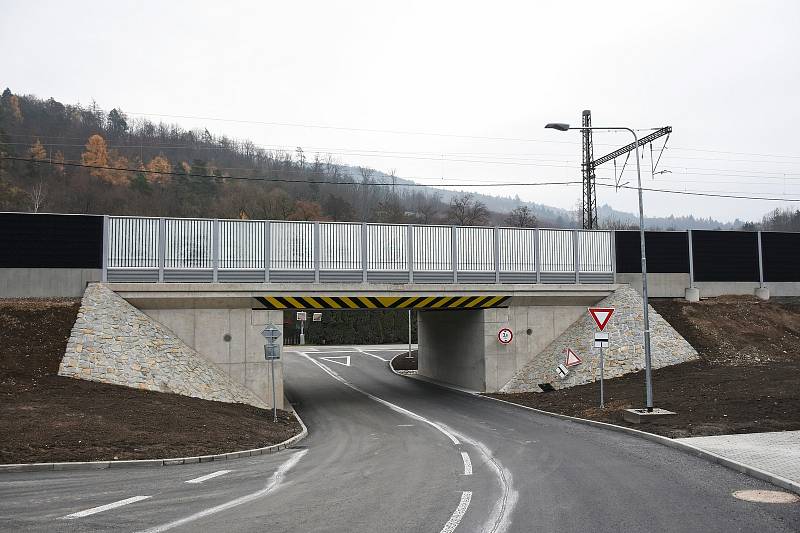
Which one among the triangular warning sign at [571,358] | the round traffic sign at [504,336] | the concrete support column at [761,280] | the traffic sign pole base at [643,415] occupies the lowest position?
the traffic sign pole base at [643,415]

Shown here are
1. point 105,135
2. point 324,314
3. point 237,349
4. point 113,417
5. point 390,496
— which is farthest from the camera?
point 105,135

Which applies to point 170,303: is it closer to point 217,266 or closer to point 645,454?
point 217,266

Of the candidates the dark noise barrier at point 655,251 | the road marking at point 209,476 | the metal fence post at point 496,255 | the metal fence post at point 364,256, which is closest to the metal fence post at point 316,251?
the metal fence post at point 364,256

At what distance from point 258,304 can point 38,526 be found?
1585 centimetres

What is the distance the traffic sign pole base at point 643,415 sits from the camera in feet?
57.7

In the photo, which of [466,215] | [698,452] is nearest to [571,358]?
[698,452]

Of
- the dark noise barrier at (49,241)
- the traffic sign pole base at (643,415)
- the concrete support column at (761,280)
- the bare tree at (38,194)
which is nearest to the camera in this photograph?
the traffic sign pole base at (643,415)

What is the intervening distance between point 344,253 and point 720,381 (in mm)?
14356

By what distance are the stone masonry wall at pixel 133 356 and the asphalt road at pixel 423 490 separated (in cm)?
572

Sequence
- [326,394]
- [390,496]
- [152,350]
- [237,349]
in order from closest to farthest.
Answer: [390,496]
[152,350]
[237,349]
[326,394]

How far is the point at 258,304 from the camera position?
79.5 ft

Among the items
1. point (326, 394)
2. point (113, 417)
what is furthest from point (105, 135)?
point (113, 417)

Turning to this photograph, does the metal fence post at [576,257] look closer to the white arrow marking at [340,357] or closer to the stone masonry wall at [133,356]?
the stone masonry wall at [133,356]

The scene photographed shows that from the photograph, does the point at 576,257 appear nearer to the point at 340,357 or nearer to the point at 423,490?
the point at 423,490
